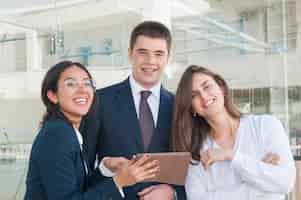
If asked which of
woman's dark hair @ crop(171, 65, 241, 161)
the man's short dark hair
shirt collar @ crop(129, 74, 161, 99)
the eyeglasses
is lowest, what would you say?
woman's dark hair @ crop(171, 65, 241, 161)

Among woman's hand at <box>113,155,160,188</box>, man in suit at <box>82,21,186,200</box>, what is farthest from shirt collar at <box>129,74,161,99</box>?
woman's hand at <box>113,155,160,188</box>

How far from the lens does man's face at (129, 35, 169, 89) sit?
1.71m

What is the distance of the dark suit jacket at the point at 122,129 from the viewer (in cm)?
164

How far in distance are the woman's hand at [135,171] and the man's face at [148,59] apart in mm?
436

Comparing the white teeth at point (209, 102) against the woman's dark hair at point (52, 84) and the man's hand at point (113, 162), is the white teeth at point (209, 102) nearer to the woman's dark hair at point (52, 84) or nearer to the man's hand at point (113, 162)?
the man's hand at point (113, 162)

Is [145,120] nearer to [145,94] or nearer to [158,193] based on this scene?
[145,94]

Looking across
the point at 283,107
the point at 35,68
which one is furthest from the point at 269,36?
the point at 35,68

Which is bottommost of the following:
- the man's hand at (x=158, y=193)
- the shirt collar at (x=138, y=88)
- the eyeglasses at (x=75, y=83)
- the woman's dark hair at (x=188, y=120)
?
the man's hand at (x=158, y=193)

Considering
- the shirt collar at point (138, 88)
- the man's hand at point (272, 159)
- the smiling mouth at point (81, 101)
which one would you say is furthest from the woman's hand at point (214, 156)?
the smiling mouth at point (81, 101)

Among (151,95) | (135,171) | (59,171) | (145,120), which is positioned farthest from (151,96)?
(59,171)

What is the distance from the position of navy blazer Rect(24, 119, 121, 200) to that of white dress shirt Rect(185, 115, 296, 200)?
35 cm

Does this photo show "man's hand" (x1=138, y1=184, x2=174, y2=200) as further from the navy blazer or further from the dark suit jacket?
the navy blazer

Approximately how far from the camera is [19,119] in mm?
3994

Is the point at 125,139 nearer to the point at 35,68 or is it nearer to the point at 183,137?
the point at 183,137
